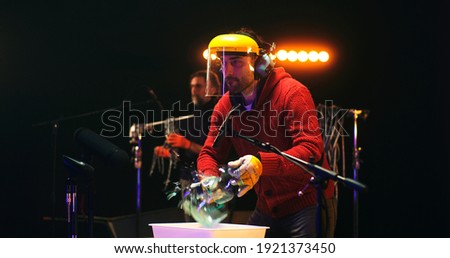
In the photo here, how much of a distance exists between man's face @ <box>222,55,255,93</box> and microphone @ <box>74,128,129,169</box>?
0.58 meters

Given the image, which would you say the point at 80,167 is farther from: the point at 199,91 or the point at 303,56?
the point at 303,56

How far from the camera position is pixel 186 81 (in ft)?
23.0

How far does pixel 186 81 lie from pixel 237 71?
4027 mm

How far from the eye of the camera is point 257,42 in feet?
10.2

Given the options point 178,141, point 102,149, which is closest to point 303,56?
point 178,141

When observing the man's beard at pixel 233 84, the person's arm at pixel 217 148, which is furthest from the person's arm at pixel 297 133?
the person's arm at pixel 217 148

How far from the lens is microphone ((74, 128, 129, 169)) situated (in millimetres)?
2730

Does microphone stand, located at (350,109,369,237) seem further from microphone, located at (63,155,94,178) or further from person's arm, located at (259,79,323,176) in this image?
microphone, located at (63,155,94,178)

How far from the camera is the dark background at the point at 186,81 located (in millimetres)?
5953

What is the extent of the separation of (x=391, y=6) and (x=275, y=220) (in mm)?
4297

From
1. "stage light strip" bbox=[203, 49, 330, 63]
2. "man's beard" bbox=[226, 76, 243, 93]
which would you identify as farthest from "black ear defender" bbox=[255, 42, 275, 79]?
"stage light strip" bbox=[203, 49, 330, 63]

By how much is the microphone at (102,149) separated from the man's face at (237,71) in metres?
0.58

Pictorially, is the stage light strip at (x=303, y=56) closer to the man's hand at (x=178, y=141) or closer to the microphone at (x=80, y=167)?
the man's hand at (x=178, y=141)

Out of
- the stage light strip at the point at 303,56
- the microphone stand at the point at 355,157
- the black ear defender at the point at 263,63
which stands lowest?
the microphone stand at the point at 355,157
